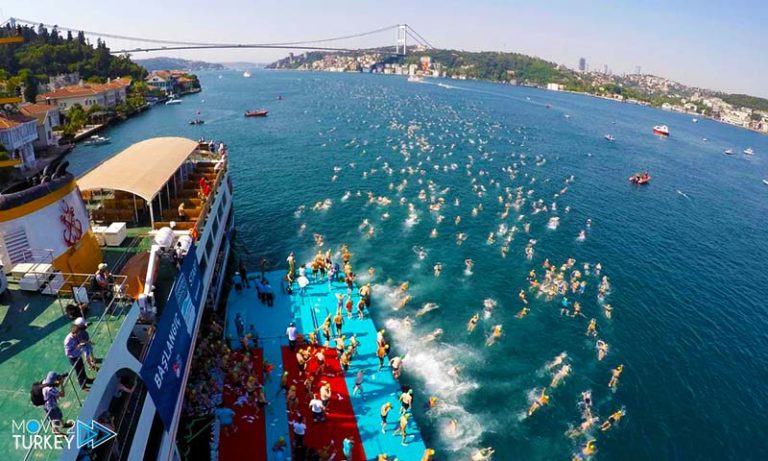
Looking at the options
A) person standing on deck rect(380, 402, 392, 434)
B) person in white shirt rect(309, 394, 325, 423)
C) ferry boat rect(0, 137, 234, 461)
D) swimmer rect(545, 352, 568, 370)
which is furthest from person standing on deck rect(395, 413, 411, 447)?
swimmer rect(545, 352, 568, 370)

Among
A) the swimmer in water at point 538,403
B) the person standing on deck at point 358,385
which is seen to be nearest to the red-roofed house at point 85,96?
the person standing on deck at point 358,385

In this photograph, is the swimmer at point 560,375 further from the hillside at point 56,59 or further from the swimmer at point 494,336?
the hillside at point 56,59

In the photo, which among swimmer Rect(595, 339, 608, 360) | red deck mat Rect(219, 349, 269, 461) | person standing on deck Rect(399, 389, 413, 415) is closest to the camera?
red deck mat Rect(219, 349, 269, 461)

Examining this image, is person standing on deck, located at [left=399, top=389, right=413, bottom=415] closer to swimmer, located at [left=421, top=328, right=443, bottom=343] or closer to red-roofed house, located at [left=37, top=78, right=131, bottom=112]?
swimmer, located at [left=421, top=328, right=443, bottom=343]

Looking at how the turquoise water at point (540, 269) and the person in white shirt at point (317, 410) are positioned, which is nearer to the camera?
the person in white shirt at point (317, 410)

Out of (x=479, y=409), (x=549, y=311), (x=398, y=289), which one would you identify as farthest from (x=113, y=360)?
(x=549, y=311)
